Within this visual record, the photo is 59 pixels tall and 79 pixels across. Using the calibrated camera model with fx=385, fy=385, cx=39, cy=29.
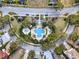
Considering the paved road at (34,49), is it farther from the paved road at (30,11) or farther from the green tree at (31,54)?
the paved road at (30,11)

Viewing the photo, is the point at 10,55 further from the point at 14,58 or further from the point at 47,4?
the point at 47,4

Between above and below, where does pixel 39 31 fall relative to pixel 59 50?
above

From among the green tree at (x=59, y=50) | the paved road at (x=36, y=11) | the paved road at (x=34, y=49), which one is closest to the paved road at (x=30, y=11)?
the paved road at (x=36, y=11)

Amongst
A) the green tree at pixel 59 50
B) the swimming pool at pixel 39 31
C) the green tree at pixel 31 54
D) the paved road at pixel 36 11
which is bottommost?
the green tree at pixel 31 54

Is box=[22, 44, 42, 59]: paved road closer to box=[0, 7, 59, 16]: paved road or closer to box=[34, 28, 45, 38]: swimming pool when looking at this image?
box=[34, 28, 45, 38]: swimming pool

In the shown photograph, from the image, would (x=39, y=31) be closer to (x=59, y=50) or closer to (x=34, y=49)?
(x=34, y=49)

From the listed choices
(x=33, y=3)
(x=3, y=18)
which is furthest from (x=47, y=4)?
(x=3, y=18)

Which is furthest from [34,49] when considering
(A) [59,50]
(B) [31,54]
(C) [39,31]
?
(A) [59,50]

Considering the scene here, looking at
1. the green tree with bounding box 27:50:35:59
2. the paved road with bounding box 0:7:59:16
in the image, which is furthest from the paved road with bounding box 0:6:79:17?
the green tree with bounding box 27:50:35:59

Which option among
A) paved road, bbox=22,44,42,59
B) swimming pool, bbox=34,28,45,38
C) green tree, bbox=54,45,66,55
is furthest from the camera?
swimming pool, bbox=34,28,45,38

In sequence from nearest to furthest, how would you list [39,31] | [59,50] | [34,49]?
1. [59,50]
2. [34,49]
3. [39,31]

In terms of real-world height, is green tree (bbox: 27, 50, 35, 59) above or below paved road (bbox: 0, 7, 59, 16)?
below
